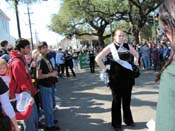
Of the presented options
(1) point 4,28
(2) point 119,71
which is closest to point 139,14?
(1) point 4,28

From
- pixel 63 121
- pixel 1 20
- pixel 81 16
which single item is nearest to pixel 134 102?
pixel 63 121

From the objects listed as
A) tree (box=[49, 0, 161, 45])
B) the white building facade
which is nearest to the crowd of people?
tree (box=[49, 0, 161, 45])

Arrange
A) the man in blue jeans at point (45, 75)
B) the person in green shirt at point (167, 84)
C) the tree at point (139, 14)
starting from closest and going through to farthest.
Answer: the person in green shirt at point (167, 84) < the man in blue jeans at point (45, 75) < the tree at point (139, 14)

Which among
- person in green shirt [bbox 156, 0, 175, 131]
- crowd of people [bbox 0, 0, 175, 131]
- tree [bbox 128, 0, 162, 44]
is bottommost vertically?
crowd of people [bbox 0, 0, 175, 131]

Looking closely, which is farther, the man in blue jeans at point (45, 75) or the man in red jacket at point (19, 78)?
the man in blue jeans at point (45, 75)

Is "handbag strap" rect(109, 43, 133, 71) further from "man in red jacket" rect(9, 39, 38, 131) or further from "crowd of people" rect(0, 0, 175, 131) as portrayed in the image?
"man in red jacket" rect(9, 39, 38, 131)

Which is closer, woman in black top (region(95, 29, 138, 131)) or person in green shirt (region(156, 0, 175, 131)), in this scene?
person in green shirt (region(156, 0, 175, 131))

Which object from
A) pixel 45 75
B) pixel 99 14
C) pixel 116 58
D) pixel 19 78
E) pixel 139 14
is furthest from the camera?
pixel 99 14

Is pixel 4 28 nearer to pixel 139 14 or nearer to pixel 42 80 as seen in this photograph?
pixel 139 14

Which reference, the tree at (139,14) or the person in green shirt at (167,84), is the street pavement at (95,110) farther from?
the tree at (139,14)

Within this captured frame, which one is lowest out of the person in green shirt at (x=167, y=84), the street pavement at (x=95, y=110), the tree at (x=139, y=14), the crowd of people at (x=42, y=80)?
the street pavement at (x=95, y=110)

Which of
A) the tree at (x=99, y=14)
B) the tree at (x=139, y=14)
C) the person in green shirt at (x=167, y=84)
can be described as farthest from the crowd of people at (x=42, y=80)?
the tree at (x=139, y=14)

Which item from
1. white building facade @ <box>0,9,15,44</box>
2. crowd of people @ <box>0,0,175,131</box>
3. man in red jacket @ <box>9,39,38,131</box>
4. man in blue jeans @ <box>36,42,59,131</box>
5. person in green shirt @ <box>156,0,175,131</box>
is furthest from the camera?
white building facade @ <box>0,9,15,44</box>

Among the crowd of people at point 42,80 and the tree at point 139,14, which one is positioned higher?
the tree at point 139,14
